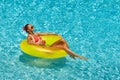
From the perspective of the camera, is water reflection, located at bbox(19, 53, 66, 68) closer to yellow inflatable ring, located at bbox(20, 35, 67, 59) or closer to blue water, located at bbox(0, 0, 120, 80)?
blue water, located at bbox(0, 0, 120, 80)

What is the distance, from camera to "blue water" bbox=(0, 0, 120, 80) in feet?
23.9

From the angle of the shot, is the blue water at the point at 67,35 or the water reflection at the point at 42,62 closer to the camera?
the blue water at the point at 67,35

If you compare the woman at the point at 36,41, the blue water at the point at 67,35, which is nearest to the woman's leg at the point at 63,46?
the woman at the point at 36,41

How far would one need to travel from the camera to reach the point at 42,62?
24.5 feet

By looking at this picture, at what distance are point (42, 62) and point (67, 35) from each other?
129 cm

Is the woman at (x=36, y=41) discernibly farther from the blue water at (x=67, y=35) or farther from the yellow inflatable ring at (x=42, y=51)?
the blue water at (x=67, y=35)

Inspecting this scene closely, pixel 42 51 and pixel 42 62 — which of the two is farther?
pixel 42 62

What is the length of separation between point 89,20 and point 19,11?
5.21ft

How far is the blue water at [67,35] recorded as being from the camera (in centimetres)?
730

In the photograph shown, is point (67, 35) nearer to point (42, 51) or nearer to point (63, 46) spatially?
point (63, 46)

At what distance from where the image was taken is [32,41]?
291 inches

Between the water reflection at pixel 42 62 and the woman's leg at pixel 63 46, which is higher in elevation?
the woman's leg at pixel 63 46

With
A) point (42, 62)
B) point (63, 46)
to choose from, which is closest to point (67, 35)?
point (63, 46)

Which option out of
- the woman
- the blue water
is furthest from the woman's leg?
the blue water
